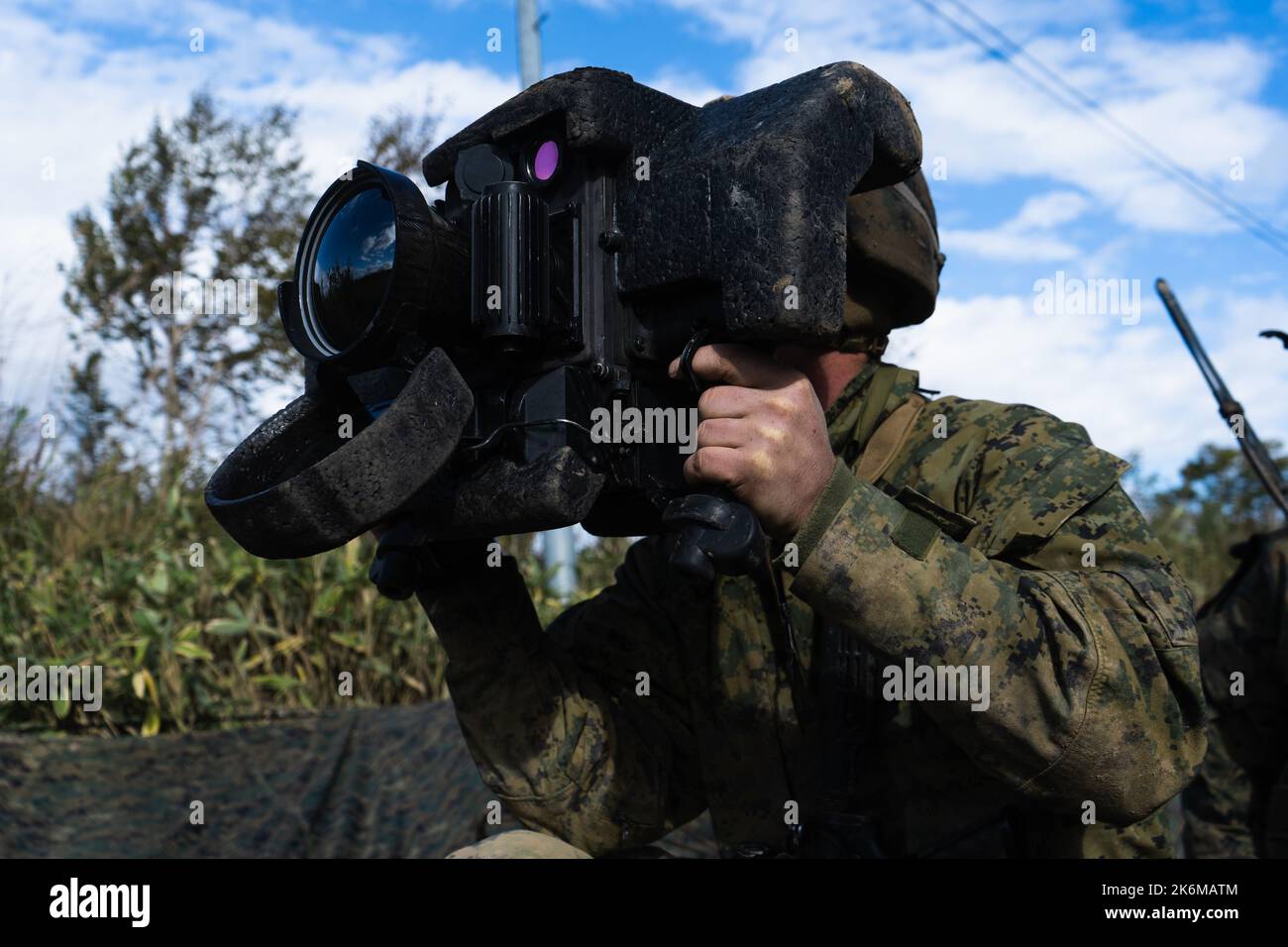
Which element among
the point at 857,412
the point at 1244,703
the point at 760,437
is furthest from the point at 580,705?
the point at 1244,703

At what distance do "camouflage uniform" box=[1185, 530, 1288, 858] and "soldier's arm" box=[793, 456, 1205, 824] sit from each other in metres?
2.13

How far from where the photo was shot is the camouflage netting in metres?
3.33

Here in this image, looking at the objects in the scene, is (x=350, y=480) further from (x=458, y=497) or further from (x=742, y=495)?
(x=742, y=495)

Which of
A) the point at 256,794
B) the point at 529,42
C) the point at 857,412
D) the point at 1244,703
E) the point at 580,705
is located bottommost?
the point at 256,794

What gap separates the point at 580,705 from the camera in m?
2.16

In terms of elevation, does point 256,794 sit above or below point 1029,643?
below

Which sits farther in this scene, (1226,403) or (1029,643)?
(1226,403)

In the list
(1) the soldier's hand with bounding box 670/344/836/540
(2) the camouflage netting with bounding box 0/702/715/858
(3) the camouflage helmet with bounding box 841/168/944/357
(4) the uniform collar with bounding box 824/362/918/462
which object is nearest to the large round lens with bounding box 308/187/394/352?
(1) the soldier's hand with bounding box 670/344/836/540

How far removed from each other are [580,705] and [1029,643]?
93 cm

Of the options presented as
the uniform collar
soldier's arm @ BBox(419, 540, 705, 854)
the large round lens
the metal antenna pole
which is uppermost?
the metal antenna pole

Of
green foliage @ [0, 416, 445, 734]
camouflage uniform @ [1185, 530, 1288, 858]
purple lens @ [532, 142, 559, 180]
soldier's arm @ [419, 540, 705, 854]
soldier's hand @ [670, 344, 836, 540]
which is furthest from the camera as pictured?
green foliage @ [0, 416, 445, 734]

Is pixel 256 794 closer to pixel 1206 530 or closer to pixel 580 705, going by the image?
pixel 580 705

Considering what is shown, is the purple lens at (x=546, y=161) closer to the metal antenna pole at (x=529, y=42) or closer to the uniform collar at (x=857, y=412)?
the uniform collar at (x=857, y=412)

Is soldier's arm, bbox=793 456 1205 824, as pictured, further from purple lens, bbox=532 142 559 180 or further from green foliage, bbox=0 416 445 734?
green foliage, bbox=0 416 445 734
